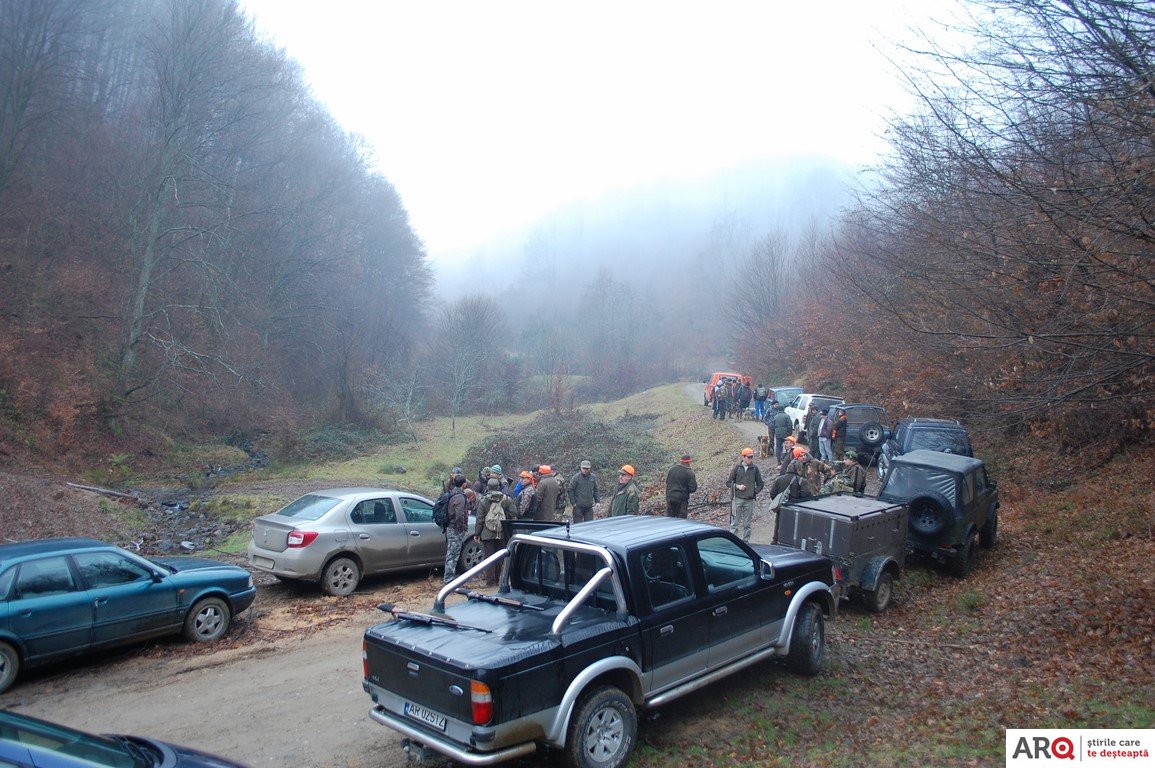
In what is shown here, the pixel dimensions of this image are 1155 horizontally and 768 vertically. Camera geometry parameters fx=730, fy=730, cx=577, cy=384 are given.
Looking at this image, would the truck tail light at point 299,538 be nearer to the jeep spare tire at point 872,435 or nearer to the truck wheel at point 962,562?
the truck wheel at point 962,562

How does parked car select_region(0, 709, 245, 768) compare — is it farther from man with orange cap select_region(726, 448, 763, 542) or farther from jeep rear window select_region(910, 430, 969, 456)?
jeep rear window select_region(910, 430, 969, 456)

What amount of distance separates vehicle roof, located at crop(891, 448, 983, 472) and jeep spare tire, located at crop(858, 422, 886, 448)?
302 inches

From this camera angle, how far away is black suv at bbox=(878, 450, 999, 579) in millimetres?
11070

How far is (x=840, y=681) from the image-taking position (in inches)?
288

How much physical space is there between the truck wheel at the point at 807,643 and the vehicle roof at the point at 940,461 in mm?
5245

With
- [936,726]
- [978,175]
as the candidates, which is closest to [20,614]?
[936,726]

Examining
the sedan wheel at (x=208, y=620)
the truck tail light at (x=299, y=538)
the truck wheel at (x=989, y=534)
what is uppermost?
the truck tail light at (x=299, y=538)

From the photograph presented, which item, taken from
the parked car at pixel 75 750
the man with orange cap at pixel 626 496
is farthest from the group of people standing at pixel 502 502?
the parked car at pixel 75 750

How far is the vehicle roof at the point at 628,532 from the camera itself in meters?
6.05

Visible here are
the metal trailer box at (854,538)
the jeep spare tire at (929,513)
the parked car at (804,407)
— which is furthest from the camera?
the parked car at (804,407)

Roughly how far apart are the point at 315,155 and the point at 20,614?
56.1 meters

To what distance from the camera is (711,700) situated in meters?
6.80

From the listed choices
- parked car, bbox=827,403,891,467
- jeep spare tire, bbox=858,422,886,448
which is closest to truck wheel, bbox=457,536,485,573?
parked car, bbox=827,403,891,467

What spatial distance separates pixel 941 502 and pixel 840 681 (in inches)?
190
